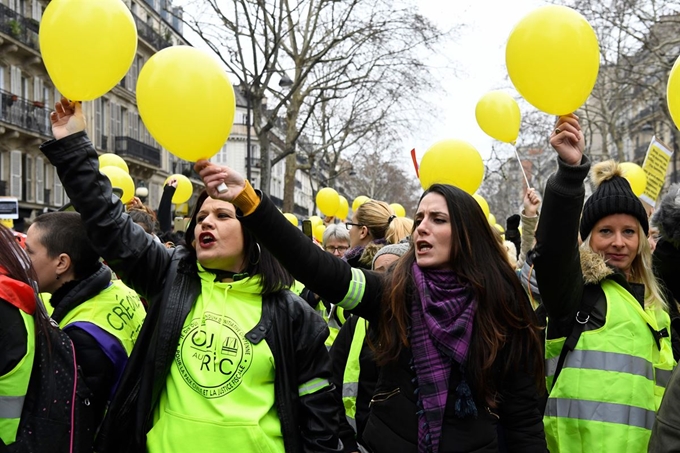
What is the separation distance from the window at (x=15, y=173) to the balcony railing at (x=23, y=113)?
1.14 m

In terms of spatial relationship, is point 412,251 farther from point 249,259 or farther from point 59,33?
point 59,33

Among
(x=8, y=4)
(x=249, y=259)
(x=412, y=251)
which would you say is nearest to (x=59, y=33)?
(x=249, y=259)

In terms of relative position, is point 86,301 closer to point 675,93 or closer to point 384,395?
point 384,395

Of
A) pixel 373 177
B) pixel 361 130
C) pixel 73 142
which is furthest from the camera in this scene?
pixel 373 177

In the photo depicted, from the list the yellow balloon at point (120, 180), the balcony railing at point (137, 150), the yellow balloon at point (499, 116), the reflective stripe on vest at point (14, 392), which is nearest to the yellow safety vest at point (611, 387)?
the reflective stripe on vest at point (14, 392)

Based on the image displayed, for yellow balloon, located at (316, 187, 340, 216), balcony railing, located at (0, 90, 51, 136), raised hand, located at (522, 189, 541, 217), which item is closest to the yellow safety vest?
raised hand, located at (522, 189, 541, 217)

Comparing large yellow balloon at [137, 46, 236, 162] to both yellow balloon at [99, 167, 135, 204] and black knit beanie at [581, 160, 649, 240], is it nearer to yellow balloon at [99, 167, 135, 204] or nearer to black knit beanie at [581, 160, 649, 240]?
black knit beanie at [581, 160, 649, 240]

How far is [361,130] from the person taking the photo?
30.0 m

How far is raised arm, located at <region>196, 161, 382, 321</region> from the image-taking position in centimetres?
227

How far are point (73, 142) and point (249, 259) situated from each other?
2.59ft

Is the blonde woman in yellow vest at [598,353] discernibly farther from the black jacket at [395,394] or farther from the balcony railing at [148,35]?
the balcony railing at [148,35]

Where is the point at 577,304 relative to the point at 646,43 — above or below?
below

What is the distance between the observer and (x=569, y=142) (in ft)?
7.79

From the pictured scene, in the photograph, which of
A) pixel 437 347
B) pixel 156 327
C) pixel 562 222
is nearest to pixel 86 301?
pixel 156 327
